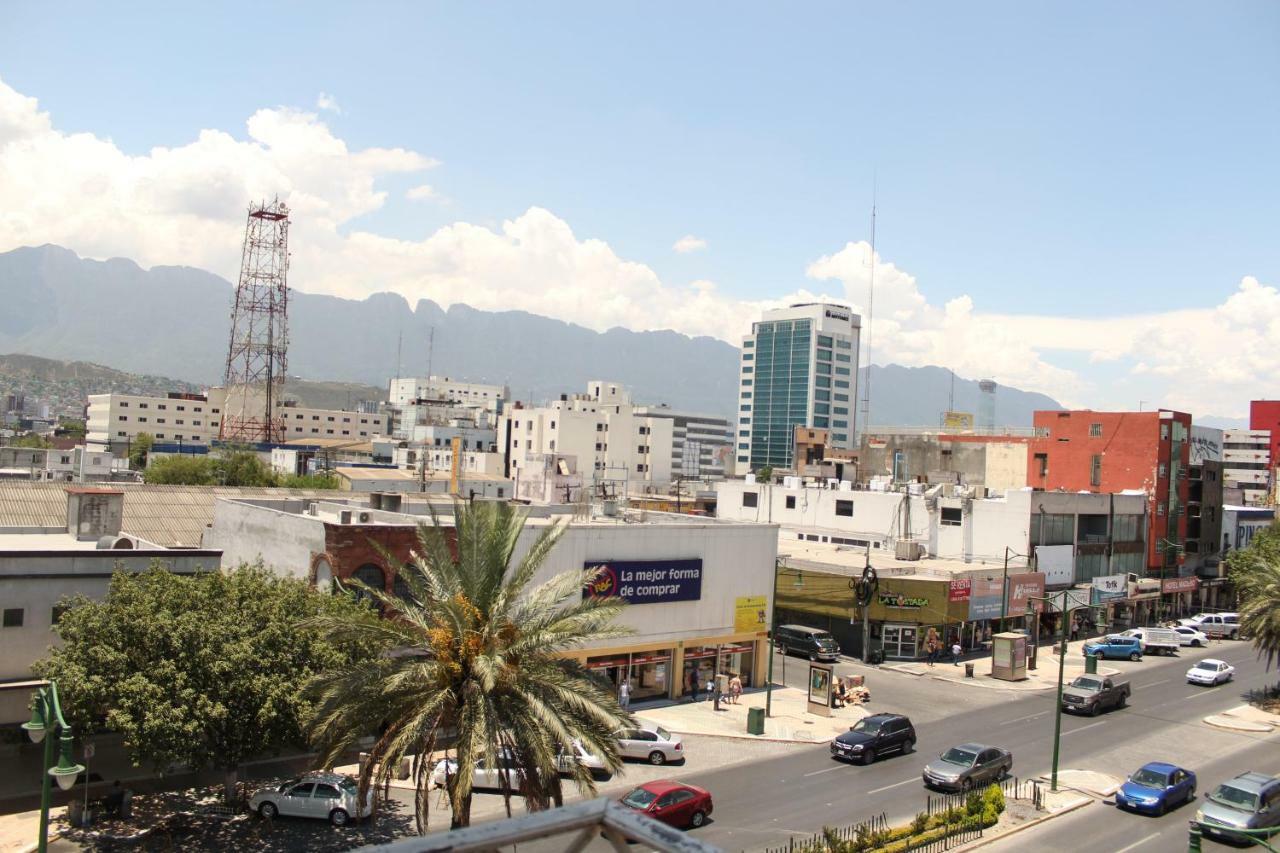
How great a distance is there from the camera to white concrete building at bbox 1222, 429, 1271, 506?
147375mm

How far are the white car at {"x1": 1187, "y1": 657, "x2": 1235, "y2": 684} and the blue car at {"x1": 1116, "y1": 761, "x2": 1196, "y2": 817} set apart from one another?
20961 mm

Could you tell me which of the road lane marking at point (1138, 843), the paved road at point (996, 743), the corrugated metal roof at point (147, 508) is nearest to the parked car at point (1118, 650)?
the paved road at point (996, 743)

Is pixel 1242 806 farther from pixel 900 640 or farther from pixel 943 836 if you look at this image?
pixel 900 640

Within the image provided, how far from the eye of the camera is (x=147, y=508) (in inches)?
1922

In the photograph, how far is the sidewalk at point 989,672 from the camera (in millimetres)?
47094

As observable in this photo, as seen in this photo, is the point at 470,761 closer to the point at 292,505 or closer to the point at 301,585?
the point at 301,585

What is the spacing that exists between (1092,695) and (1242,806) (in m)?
15.0

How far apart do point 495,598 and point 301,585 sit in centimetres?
1045

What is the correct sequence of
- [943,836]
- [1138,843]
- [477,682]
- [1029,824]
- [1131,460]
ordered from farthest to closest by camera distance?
1. [1131,460]
2. [1029,824]
3. [1138,843]
4. [943,836]
5. [477,682]

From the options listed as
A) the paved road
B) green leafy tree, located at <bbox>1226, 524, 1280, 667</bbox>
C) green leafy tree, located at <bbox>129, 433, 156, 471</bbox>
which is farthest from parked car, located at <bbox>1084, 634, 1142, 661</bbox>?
green leafy tree, located at <bbox>129, 433, 156, 471</bbox>

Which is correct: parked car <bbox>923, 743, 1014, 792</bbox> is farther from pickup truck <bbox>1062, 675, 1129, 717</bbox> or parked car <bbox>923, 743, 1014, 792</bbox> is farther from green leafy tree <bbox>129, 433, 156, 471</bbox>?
green leafy tree <bbox>129, 433, 156, 471</bbox>

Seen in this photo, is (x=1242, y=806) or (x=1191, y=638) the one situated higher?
(x=1242, y=806)

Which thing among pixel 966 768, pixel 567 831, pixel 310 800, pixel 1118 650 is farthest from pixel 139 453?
pixel 567 831

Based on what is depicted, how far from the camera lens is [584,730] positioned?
57.6 feet
